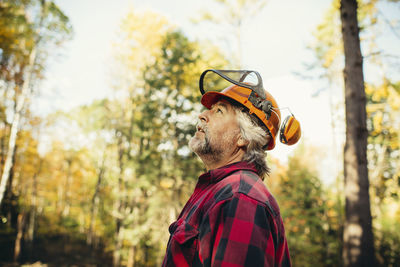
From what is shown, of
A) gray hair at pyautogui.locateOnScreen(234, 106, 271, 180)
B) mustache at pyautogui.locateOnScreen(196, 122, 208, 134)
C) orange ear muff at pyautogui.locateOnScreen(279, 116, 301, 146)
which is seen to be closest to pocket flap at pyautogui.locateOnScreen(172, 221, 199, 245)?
gray hair at pyautogui.locateOnScreen(234, 106, 271, 180)

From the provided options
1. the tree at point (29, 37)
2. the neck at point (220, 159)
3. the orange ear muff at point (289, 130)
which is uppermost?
the tree at point (29, 37)

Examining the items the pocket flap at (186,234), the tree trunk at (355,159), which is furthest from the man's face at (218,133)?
the tree trunk at (355,159)

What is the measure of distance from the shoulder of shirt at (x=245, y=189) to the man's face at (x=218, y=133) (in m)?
0.43

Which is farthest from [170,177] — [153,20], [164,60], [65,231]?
[65,231]

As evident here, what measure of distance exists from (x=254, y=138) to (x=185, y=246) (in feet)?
2.82

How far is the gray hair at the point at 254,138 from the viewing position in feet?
5.56

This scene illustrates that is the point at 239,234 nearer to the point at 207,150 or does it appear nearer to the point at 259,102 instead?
the point at 207,150

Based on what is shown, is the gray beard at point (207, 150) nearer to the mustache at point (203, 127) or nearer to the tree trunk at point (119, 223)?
the mustache at point (203, 127)

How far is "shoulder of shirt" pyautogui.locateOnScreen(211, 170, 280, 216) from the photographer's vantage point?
1.12 meters

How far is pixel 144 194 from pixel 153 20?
9.95 meters

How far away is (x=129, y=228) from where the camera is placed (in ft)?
41.9

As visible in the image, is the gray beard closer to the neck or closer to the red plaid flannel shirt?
the neck

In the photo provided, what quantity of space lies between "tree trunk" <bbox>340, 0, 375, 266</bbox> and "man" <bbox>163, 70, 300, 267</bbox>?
7.67ft

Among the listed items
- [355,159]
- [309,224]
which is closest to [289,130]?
[355,159]
